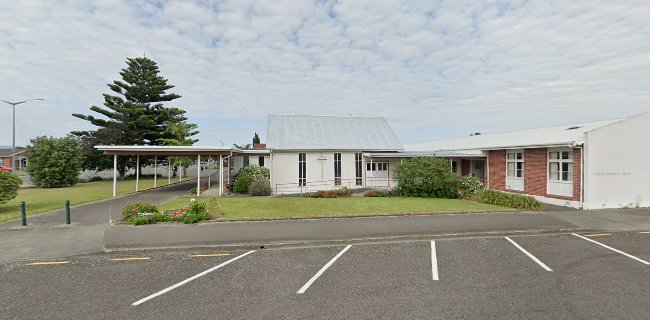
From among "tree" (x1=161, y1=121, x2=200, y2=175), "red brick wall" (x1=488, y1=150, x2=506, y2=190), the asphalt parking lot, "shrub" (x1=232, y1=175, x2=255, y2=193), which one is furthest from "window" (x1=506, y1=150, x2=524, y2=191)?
"tree" (x1=161, y1=121, x2=200, y2=175)

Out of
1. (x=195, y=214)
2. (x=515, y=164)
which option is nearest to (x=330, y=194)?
(x=195, y=214)

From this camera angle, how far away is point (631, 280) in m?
5.84

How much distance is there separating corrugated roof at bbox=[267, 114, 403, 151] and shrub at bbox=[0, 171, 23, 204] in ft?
41.9

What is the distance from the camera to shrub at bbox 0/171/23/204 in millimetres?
12625

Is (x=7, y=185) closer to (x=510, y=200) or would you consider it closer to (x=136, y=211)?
(x=136, y=211)

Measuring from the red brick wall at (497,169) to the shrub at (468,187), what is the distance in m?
1.76

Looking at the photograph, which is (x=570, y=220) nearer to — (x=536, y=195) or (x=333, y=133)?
(x=536, y=195)

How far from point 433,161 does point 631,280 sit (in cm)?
1221

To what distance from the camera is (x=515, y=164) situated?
18.2 meters

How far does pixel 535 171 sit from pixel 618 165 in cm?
332

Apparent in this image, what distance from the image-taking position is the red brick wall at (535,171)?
16.1 m

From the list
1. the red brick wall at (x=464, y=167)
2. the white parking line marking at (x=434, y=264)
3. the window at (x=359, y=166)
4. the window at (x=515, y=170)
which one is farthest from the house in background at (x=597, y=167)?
the white parking line marking at (x=434, y=264)

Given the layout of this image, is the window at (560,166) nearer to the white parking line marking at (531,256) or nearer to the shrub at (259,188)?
the white parking line marking at (531,256)

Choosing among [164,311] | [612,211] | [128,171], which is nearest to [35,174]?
[128,171]
